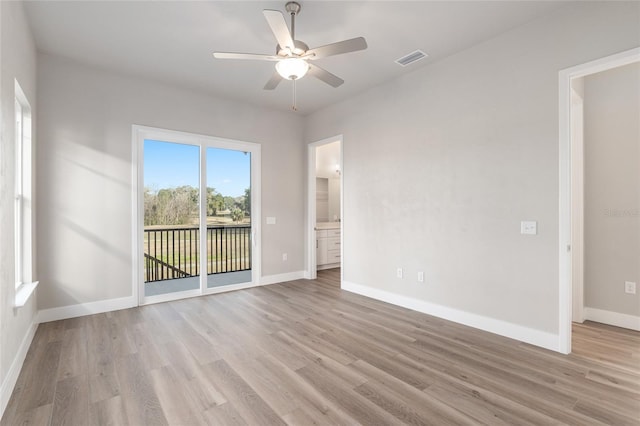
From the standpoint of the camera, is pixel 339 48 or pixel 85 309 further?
pixel 85 309

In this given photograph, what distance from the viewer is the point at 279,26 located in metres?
2.21

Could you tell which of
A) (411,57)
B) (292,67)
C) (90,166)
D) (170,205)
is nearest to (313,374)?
(292,67)

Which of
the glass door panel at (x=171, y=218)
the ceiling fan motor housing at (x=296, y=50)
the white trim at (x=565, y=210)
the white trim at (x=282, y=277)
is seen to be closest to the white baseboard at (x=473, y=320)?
the white trim at (x=565, y=210)

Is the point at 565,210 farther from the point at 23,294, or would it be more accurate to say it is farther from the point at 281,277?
the point at 23,294

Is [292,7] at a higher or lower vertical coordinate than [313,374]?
higher

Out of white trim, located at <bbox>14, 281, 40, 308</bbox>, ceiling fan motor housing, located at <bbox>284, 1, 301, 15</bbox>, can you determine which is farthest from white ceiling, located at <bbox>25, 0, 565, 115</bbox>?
white trim, located at <bbox>14, 281, 40, 308</bbox>

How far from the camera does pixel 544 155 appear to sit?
2850 millimetres

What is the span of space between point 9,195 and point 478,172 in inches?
166

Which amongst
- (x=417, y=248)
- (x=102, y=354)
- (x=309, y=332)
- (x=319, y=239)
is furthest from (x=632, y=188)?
(x=102, y=354)

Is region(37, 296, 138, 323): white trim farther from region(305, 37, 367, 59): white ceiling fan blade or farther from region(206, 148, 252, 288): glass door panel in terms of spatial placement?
region(305, 37, 367, 59): white ceiling fan blade

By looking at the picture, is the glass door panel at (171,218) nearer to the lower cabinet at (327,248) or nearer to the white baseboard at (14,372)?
the white baseboard at (14,372)

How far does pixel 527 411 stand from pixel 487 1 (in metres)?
3.15

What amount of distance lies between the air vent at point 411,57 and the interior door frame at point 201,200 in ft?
8.71

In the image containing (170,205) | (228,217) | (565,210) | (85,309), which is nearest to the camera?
(565,210)
